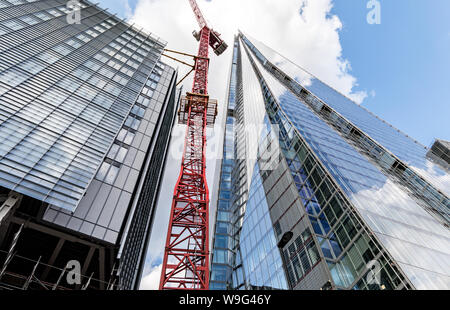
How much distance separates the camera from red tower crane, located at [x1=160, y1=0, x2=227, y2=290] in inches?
899

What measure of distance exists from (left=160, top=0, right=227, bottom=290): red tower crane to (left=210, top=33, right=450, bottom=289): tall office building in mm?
11586

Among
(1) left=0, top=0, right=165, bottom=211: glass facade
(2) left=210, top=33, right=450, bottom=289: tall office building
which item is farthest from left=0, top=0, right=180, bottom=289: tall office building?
(2) left=210, top=33, right=450, bottom=289: tall office building

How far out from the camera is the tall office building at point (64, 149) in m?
20.6

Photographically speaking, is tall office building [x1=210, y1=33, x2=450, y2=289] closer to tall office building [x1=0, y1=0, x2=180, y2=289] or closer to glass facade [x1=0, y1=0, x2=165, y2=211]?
tall office building [x1=0, y1=0, x2=180, y2=289]

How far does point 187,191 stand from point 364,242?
1742 centimetres

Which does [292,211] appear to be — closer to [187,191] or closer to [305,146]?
[305,146]

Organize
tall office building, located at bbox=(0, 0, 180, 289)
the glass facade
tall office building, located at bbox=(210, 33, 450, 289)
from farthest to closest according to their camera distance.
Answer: tall office building, located at bbox=(210, 33, 450, 289), the glass facade, tall office building, located at bbox=(0, 0, 180, 289)

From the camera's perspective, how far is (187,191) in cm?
3084

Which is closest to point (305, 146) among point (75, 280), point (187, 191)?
point (187, 191)

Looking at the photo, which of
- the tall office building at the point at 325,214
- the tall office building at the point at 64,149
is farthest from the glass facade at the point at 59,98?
the tall office building at the point at 325,214

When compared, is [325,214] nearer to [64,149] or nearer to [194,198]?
[194,198]

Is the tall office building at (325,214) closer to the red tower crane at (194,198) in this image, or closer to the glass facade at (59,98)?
the red tower crane at (194,198)

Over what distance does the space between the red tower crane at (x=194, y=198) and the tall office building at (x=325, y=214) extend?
11.6m

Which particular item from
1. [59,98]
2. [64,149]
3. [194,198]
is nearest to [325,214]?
[194,198]
